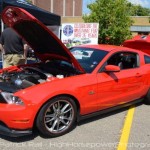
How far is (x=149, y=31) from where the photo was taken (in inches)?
1743

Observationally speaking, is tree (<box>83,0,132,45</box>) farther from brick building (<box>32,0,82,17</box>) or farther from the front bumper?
brick building (<box>32,0,82,17</box>)

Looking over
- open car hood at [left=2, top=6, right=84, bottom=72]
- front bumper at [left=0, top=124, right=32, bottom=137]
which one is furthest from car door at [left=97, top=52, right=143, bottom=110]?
front bumper at [left=0, top=124, right=32, bottom=137]

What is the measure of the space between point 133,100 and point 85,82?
1649 millimetres

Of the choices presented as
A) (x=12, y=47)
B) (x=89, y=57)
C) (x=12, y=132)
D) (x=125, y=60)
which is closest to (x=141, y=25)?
(x=12, y=47)

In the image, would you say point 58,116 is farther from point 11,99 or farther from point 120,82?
point 120,82

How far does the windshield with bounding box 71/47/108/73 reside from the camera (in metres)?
5.28

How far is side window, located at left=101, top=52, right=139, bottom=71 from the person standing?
2.59 meters

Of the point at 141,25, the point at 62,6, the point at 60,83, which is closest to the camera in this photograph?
the point at 60,83

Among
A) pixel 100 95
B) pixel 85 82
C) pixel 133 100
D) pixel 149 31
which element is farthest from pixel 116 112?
pixel 149 31

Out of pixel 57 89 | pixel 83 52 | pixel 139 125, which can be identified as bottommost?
pixel 139 125

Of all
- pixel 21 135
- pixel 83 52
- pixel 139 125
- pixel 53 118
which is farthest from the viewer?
pixel 83 52

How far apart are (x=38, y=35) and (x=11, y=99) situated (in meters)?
1.46

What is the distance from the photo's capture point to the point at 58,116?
4637 mm

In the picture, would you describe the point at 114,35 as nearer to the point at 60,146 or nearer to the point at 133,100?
the point at 133,100
